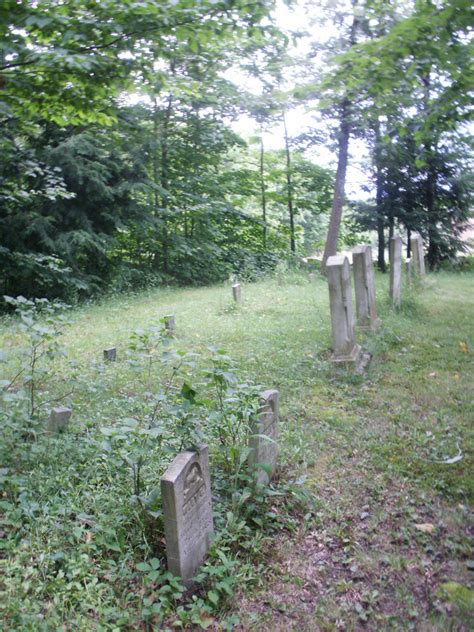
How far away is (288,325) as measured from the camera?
8984 mm

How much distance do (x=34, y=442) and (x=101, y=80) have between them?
3220mm

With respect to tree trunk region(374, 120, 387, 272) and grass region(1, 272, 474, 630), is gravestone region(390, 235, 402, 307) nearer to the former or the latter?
grass region(1, 272, 474, 630)

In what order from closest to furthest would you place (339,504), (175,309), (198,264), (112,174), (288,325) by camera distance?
(339,504) < (288,325) < (175,309) < (112,174) < (198,264)

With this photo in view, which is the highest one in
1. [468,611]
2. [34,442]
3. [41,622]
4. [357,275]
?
[357,275]

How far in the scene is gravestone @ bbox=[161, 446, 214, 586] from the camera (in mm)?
2741

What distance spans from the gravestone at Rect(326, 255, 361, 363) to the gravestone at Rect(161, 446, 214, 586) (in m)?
3.84

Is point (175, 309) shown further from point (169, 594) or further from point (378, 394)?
point (169, 594)

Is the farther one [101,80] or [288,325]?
[288,325]

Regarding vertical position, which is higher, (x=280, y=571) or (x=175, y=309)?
(x=175, y=309)

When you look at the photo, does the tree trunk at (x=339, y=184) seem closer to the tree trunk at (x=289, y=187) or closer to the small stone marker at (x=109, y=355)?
the tree trunk at (x=289, y=187)

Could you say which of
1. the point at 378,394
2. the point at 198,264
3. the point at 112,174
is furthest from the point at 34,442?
the point at 198,264

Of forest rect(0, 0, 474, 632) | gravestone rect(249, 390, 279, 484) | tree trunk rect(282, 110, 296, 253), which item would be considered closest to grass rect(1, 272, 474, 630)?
forest rect(0, 0, 474, 632)

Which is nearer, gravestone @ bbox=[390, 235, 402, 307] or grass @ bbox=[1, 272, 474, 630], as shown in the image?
grass @ bbox=[1, 272, 474, 630]

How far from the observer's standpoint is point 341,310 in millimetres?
6645
